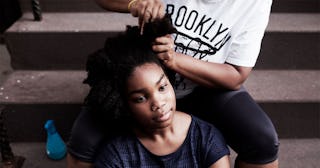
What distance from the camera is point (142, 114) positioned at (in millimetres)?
1196

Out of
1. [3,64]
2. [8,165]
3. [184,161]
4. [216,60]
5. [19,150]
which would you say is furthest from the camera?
[3,64]

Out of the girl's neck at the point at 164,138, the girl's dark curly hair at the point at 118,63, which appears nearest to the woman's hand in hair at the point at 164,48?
the girl's dark curly hair at the point at 118,63

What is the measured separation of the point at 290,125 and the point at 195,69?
41.9 inches

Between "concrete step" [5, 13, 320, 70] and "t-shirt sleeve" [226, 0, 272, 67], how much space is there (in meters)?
0.83

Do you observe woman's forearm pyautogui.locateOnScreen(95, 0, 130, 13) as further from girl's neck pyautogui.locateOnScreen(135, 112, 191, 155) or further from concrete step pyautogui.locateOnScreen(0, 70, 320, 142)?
concrete step pyautogui.locateOnScreen(0, 70, 320, 142)

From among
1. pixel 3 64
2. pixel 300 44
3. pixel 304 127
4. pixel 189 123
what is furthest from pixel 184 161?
pixel 3 64

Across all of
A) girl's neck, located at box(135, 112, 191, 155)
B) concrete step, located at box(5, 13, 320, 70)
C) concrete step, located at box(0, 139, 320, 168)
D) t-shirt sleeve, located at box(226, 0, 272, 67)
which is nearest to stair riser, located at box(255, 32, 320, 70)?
concrete step, located at box(5, 13, 320, 70)

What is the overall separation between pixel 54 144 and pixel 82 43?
62 cm

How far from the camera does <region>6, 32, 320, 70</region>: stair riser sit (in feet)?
7.18

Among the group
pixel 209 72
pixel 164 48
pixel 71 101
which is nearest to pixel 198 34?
pixel 209 72

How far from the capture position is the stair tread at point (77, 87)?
2.05 meters

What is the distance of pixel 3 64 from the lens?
2.58 metres

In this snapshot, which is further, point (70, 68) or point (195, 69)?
point (70, 68)

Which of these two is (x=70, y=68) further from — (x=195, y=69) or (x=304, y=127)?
(x=304, y=127)
